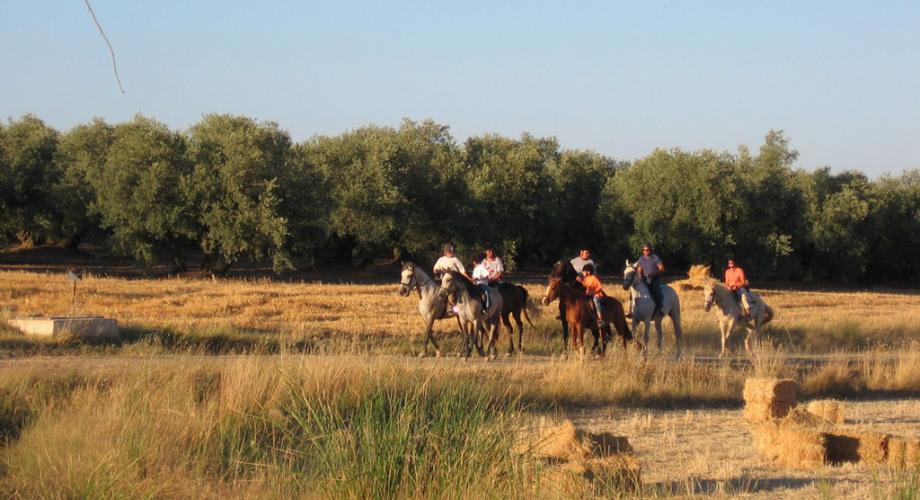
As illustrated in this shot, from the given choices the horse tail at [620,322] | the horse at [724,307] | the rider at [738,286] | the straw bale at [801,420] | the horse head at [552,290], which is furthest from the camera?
the rider at [738,286]

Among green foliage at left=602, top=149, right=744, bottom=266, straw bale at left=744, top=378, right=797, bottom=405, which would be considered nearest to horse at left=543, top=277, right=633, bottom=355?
straw bale at left=744, top=378, right=797, bottom=405

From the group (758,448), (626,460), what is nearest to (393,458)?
(626,460)

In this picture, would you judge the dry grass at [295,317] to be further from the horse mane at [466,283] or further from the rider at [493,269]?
the rider at [493,269]

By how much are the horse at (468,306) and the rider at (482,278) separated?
0.10m

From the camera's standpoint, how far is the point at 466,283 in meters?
22.2

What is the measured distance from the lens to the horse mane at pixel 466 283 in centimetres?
2192

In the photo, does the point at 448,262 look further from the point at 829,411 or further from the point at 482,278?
the point at 829,411

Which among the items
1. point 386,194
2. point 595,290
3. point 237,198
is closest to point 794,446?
point 595,290

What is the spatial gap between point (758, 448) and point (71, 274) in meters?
16.6

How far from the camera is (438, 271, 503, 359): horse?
71.7ft

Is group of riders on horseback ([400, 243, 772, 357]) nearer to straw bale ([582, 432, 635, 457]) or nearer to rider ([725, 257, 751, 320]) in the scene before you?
rider ([725, 257, 751, 320])

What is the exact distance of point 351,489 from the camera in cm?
768

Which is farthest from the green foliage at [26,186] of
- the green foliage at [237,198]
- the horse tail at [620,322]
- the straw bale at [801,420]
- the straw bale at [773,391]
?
the straw bale at [801,420]

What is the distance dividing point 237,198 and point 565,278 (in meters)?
26.6
